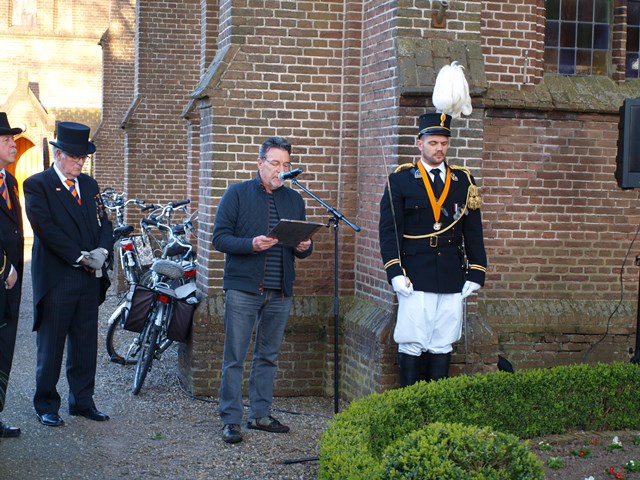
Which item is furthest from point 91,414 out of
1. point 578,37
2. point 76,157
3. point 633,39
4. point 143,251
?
point 143,251

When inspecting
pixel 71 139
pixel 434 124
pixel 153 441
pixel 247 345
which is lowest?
pixel 153 441

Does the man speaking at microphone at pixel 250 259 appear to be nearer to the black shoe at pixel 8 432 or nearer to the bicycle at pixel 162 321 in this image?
the black shoe at pixel 8 432

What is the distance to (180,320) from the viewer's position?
9297mm

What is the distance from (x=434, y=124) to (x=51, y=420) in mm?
3612

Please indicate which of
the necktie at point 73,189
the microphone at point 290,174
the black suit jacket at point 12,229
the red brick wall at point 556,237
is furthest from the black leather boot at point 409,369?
the black suit jacket at point 12,229

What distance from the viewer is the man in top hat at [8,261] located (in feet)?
24.0

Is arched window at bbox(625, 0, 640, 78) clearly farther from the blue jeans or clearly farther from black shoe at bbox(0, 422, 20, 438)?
black shoe at bbox(0, 422, 20, 438)

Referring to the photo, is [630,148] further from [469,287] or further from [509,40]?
[509,40]

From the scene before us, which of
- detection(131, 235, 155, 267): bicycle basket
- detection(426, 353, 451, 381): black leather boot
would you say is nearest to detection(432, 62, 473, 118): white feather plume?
detection(426, 353, 451, 381): black leather boot

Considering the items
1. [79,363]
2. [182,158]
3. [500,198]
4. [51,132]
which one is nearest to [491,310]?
[500,198]

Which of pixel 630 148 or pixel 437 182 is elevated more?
pixel 630 148

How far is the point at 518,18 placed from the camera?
30.5 ft

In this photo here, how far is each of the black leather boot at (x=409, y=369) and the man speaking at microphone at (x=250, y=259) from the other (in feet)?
3.25

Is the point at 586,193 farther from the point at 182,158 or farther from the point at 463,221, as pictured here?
the point at 182,158
